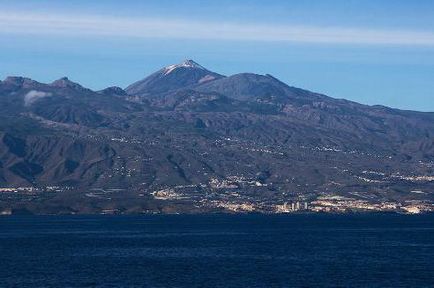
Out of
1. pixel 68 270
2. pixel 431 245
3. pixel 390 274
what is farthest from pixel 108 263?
pixel 431 245

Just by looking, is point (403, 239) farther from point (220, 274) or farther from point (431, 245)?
point (220, 274)

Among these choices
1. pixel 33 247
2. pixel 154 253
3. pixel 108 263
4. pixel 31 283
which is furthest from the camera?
pixel 33 247

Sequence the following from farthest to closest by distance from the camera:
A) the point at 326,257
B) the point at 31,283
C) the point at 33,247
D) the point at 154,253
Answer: the point at 33,247, the point at 154,253, the point at 326,257, the point at 31,283

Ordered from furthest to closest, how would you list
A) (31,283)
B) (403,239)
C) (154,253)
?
1. (403,239)
2. (154,253)
3. (31,283)

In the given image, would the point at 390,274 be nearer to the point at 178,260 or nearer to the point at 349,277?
the point at 349,277

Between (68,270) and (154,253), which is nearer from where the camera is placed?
(68,270)

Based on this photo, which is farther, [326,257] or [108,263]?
[326,257]

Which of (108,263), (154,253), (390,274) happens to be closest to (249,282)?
(390,274)

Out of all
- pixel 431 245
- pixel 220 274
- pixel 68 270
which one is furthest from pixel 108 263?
pixel 431 245

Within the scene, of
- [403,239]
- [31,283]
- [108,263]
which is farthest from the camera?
[403,239]
